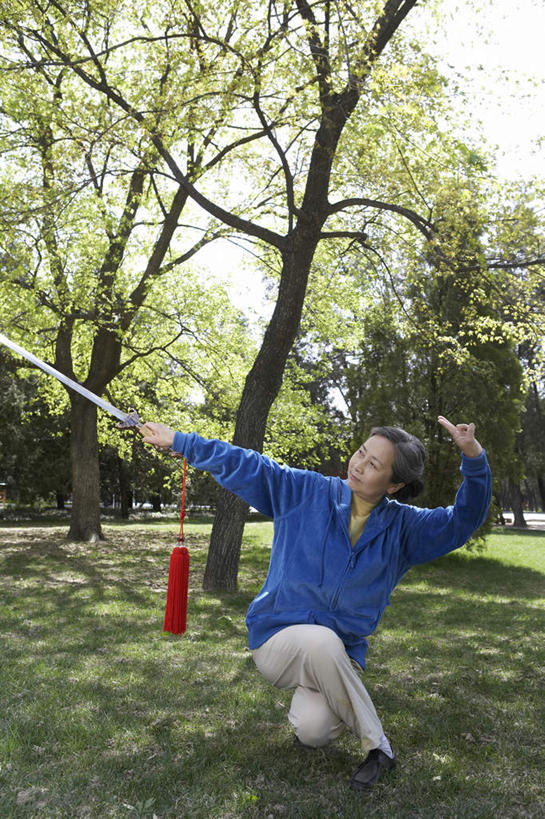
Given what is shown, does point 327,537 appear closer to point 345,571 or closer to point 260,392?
point 345,571

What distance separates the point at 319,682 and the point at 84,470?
12.4 metres

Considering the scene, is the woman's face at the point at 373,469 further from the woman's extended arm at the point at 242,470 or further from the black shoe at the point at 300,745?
the black shoe at the point at 300,745

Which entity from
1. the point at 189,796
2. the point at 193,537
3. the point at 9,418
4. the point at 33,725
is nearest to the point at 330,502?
the point at 189,796

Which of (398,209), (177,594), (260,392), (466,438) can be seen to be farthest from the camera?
(260,392)

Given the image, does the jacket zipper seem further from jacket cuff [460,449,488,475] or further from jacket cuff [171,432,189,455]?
jacket cuff [171,432,189,455]

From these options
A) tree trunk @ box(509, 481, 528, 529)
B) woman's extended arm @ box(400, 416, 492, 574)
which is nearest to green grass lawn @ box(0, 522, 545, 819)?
woman's extended arm @ box(400, 416, 492, 574)

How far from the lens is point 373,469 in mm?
3604

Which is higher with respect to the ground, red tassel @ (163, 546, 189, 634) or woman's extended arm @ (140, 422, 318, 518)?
woman's extended arm @ (140, 422, 318, 518)

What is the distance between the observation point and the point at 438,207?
9.23 m

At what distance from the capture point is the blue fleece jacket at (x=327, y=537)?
3.55 metres

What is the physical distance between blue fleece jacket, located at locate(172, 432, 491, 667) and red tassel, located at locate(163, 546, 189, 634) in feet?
1.71

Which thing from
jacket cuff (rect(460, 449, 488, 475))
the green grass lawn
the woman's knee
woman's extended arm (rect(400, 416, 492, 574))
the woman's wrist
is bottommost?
the green grass lawn

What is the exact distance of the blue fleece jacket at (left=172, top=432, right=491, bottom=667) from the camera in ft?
11.7

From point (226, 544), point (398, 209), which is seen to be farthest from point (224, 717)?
point (398, 209)
